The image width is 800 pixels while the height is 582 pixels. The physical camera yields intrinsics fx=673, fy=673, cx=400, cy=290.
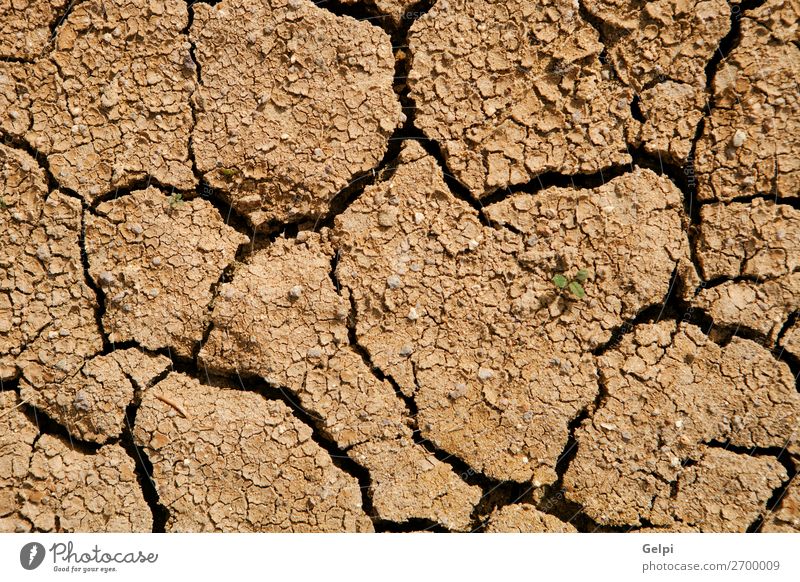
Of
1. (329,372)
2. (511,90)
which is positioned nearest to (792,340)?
(511,90)

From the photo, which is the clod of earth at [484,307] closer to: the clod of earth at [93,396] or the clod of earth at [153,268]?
the clod of earth at [153,268]

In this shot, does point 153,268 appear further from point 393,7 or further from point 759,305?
point 759,305

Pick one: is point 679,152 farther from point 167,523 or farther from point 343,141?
point 167,523

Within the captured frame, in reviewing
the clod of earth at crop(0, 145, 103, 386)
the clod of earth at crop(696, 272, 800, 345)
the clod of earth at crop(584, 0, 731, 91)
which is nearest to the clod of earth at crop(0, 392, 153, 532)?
the clod of earth at crop(0, 145, 103, 386)

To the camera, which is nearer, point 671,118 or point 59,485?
point 59,485

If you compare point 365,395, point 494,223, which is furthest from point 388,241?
point 365,395

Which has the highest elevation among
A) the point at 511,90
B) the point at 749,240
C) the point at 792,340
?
the point at 511,90

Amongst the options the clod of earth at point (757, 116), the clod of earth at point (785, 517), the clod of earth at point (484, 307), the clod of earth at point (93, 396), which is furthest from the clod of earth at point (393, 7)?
the clod of earth at point (785, 517)
